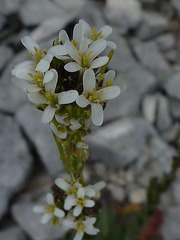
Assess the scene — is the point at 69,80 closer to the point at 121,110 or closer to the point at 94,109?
the point at 94,109

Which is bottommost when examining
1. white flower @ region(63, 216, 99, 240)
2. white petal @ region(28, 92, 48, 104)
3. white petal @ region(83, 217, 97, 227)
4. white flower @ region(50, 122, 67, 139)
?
white flower @ region(63, 216, 99, 240)

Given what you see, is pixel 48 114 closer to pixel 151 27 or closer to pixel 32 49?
pixel 32 49

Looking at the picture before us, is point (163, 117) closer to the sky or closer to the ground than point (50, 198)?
closer to the ground

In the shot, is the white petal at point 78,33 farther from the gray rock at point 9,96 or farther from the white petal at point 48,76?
the gray rock at point 9,96

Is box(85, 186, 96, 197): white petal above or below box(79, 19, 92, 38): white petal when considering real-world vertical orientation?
below

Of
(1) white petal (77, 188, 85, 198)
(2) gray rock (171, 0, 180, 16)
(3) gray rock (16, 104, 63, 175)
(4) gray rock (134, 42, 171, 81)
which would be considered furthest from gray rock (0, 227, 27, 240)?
(2) gray rock (171, 0, 180, 16)

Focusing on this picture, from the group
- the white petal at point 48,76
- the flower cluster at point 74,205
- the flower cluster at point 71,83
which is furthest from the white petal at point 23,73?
the flower cluster at point 74,205

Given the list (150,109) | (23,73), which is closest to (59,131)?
(23,73)

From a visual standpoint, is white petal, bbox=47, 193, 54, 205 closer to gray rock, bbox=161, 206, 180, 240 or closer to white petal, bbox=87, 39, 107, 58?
white petal, bbox=87, 39, 107, 58
